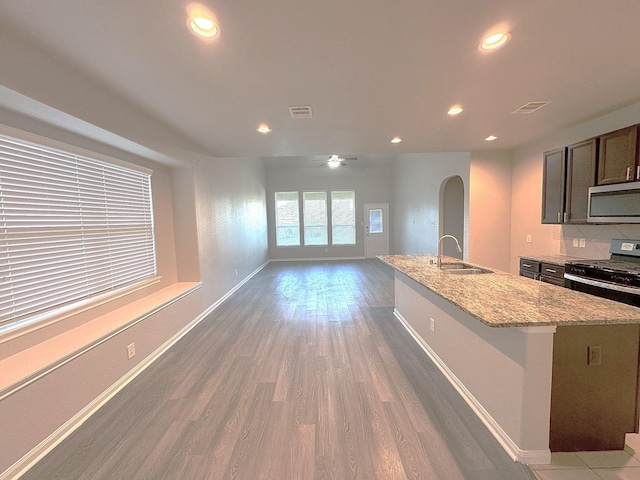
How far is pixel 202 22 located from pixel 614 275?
3982mm

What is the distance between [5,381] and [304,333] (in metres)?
2.52

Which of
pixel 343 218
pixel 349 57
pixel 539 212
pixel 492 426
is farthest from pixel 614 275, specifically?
pixel 343 218

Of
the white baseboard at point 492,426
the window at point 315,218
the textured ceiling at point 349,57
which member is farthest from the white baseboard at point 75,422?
the window at point 315,218

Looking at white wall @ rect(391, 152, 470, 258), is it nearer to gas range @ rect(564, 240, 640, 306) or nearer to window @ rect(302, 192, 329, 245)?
gas range @ rect(564, 240, 640, 306)

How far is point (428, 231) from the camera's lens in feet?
21.8

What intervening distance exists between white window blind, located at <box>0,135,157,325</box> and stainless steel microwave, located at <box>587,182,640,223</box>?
514 cm

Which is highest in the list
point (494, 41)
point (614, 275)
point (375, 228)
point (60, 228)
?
point (494, 41)

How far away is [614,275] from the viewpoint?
268cm

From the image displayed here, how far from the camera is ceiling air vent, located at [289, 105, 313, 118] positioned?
2727 millimetres

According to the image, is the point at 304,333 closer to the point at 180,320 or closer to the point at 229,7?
the point at 180,320

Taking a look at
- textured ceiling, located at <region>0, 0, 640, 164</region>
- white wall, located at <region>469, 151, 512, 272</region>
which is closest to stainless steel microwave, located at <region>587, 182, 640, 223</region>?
textured ceiling, located at <region>0, 0, 640, 164</region>

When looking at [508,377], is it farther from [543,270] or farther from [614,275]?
[543,270]

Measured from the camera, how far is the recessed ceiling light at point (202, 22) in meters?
1.47

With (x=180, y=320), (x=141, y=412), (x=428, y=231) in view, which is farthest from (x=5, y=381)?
(x=428, y=231)
